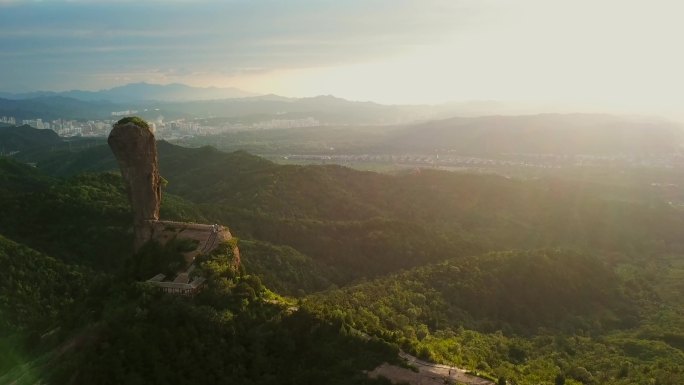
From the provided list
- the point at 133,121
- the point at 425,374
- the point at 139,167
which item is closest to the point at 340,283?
the point at 139,167

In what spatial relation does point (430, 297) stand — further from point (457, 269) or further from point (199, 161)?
point (199, 161)

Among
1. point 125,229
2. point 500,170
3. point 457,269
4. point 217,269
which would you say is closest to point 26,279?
point 125,229

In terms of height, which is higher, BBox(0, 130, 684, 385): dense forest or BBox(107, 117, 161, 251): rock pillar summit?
BBox(107, 117, 161, 251): rock pillar summit

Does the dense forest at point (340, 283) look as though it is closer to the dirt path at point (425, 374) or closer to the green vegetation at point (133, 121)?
the dirt path at point (425, 374)

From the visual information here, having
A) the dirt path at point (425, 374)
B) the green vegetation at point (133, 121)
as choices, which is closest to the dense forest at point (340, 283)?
the dirt path at point (425, 374)

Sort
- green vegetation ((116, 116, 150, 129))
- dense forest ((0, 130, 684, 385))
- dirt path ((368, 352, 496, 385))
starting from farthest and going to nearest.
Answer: green vegetation ((116, 116, 150, 129)), dense forest ((0, 130, 684, 385)), dirt path ((368, 352, 496, 385))

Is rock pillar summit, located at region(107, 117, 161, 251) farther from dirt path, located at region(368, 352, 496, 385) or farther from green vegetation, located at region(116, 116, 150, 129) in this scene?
dirt path, located at region(368, 352, 496, 385)

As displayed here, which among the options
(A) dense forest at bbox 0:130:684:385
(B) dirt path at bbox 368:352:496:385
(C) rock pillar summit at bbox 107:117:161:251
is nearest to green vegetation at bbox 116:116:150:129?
(C) rock pillar summit at bbox 107:117:161:251
